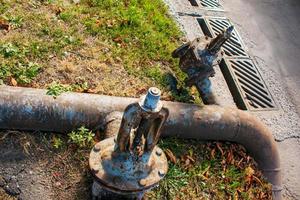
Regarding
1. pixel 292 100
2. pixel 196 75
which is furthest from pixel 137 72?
pixel 292 100

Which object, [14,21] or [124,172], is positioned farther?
[14,21]

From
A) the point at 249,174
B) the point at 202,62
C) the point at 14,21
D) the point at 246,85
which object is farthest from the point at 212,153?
the point at 14,21

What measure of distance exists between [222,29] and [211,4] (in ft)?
1.99

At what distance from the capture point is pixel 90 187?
3.38m

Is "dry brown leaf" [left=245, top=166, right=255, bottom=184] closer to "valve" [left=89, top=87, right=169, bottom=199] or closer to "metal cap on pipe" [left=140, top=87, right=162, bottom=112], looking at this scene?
"valve" [left=89, top=87, right=169, bottom=199]

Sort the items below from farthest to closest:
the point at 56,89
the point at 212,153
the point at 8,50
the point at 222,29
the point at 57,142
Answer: the point at 222,29
the point at 8,50
the point at 212,153
the point at 56,89
the point at 57,142

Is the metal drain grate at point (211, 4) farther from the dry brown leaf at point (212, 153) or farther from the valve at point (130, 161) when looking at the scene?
the valve at point (130, 161)

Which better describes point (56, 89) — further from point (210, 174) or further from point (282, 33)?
point (282, 33)

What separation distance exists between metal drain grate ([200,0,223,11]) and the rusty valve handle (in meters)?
3.42

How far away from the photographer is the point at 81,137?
11.5 feet

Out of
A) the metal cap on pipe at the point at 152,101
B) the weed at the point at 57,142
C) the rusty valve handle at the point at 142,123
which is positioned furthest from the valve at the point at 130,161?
the weed at the point at 57,142

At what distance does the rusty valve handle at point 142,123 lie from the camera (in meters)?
2.53

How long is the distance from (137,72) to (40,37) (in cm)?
109

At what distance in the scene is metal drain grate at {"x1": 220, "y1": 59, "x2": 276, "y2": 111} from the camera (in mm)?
4832
